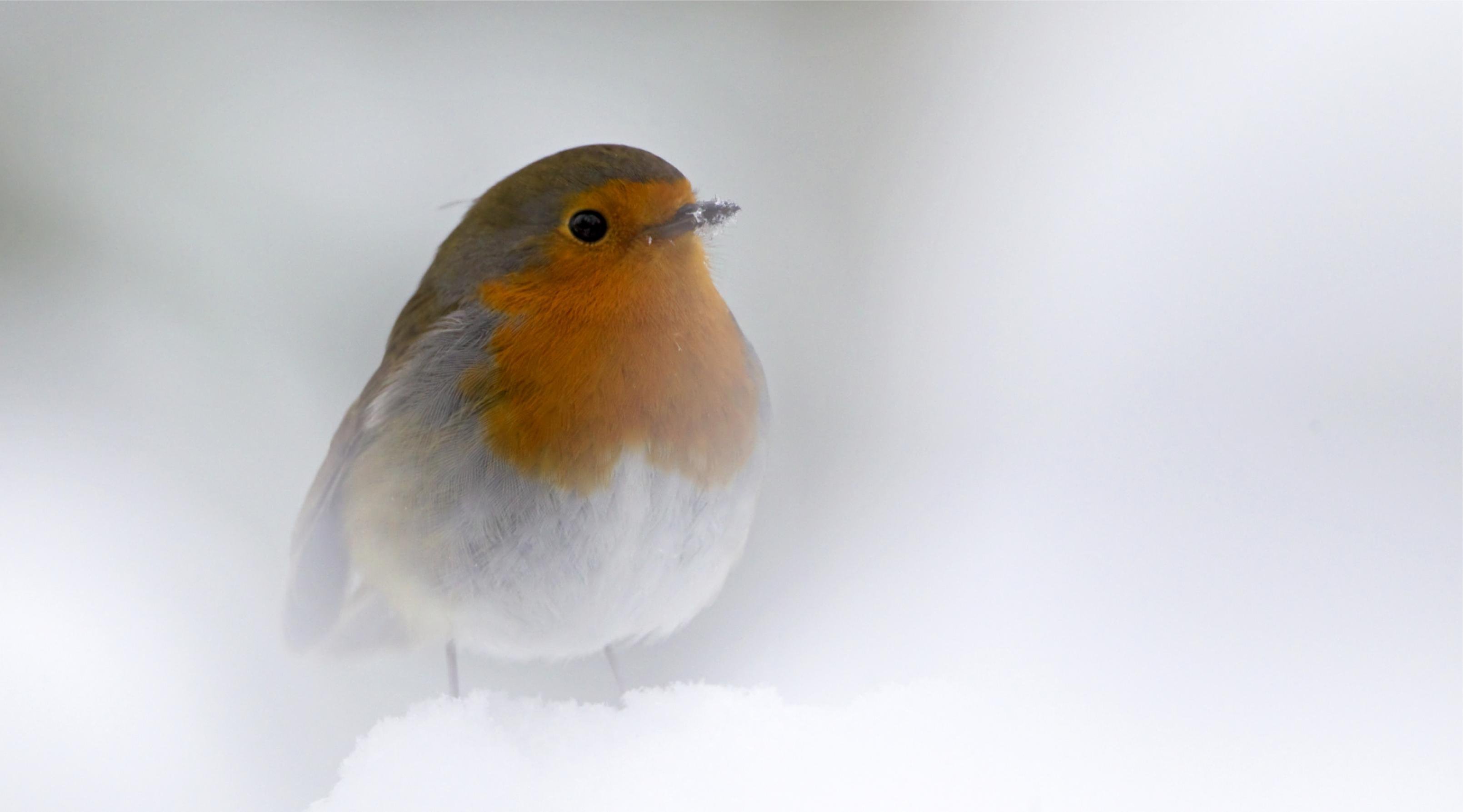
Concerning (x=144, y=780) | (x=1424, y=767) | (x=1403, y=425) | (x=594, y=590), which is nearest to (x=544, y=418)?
(x=594, y=590)

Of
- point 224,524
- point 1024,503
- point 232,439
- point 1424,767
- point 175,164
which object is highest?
point 175,164

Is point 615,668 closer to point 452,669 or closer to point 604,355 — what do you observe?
point 452,669

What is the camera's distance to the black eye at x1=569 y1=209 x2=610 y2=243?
4.06ft

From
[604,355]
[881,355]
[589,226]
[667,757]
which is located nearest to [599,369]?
[604,355]

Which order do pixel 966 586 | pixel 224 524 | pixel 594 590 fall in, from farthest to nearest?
pixel 966 586
pixel 224 524
pixel 594 590

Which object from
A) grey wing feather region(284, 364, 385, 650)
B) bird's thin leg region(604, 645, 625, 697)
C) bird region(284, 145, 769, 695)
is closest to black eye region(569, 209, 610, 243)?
bird region(284, 145, 769, 695)

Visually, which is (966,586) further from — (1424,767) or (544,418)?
(544,418)

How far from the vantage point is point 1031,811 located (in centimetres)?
121

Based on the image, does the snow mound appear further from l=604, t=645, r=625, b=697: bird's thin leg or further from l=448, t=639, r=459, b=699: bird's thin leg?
l=604, t=645, r=625, b=697: bird's thin leg

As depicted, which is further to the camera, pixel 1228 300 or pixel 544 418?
pixel 1228 300

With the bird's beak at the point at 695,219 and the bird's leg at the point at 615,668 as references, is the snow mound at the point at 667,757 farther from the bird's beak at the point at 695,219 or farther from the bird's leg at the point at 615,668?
the bird's beak at the point at 695,219

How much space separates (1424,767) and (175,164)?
6.20ft

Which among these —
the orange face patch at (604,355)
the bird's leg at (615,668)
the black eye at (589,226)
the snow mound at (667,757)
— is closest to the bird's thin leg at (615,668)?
the bird's leg at (615,668)

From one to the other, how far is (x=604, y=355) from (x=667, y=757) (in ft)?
1.58
